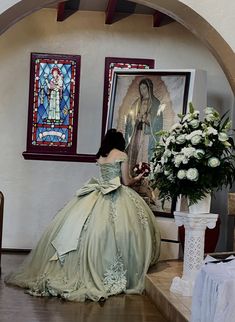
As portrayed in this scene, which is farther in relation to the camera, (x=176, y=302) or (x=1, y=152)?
(x=1, y=152)

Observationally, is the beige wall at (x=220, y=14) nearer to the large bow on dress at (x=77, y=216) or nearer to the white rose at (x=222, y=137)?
the white rose at (x=222, y=137)

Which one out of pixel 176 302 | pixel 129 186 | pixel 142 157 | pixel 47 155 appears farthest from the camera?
pixel 47 155

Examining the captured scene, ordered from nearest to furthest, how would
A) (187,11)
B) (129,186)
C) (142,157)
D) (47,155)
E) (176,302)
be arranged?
(176,302) → (187,11) → (129,186) → (142,157) → (47,155)

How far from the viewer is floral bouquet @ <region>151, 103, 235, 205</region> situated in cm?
495

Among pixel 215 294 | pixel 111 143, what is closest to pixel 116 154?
pixel 111 143

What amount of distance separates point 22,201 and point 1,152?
72 centimetres

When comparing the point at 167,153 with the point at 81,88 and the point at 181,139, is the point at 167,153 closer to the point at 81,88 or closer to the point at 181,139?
the point at 181,139

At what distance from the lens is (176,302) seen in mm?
5066

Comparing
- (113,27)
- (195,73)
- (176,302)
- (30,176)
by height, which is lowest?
(176,302)

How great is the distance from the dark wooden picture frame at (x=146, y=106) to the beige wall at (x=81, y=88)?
3.44 feet

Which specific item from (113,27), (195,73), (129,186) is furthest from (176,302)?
(113,27)

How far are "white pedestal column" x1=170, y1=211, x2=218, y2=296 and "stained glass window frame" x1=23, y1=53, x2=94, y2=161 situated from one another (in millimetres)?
3669

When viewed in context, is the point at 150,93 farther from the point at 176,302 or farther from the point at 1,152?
the point at 176,302

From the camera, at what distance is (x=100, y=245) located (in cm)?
607
